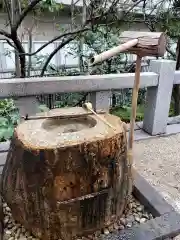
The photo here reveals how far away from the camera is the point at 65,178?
1.24 meters

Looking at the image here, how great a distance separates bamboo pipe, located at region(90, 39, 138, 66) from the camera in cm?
109

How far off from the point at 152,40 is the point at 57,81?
1131 millimetres

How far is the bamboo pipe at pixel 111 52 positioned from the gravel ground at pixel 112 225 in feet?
3.27

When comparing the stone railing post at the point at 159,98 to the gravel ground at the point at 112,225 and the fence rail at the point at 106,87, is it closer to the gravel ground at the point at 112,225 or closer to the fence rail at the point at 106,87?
the fence rail at the point at 106,87

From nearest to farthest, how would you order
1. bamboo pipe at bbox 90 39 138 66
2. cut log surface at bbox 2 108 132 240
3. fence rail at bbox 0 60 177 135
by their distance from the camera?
bamboo pipe at bbox 90 39 138 66 < cut log surface at bbox 2 108 132 240 < fence rail at bbox 0 60 177 135

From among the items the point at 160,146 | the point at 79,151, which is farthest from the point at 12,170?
the point at 160,146

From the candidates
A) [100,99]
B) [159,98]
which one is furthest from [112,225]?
[159,98]

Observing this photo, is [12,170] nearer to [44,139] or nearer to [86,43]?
[44,139]

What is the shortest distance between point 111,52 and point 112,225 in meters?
1.03

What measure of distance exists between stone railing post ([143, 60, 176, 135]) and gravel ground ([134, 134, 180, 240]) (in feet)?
0.54

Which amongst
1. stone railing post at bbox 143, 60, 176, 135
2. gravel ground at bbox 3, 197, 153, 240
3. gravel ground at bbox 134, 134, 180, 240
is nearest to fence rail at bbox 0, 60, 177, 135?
stone railing post at bbox 143, 60, 176, 135

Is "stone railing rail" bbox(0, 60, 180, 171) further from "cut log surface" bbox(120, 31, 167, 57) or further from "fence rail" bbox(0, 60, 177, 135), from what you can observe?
"cut log surface" bbox(120, 31, 167, 57)

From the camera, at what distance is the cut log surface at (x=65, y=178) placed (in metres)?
1.22

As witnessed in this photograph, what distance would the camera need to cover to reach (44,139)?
1264mm
